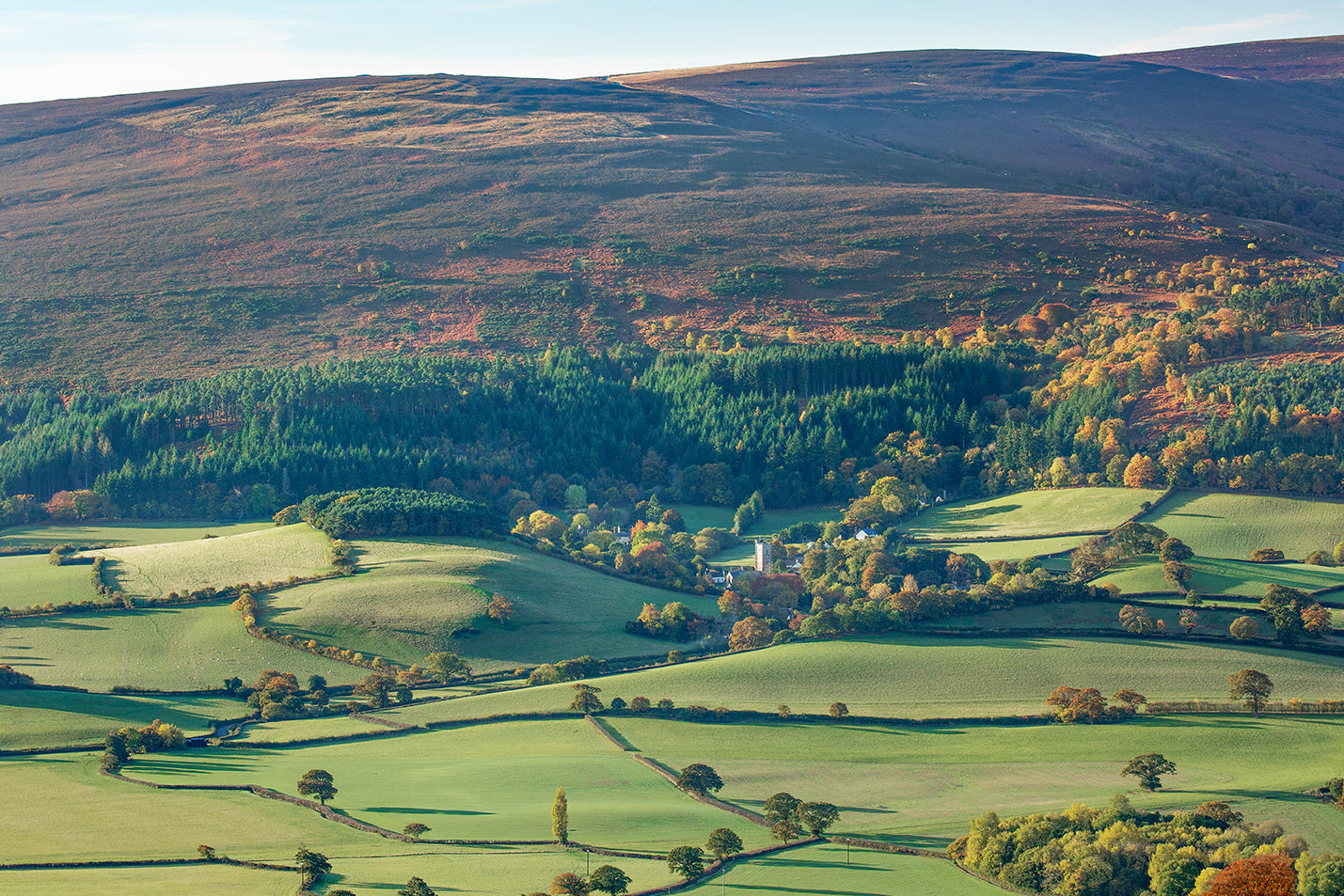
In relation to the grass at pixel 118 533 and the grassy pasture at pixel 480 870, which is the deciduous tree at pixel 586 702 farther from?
the grass at pixel 118 533

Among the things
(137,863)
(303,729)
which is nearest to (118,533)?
(303,729)

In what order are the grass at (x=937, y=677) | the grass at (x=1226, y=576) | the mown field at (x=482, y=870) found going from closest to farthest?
1. the mown field at (x=482, y=870)
2. the grass at (x=937, y=677)
3. the grass at (x=1226, y=576)

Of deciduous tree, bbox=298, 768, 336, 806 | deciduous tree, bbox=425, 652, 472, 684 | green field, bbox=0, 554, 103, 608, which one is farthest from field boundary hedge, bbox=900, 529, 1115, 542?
deciduous tree, bbox=298, 768, 336, 806

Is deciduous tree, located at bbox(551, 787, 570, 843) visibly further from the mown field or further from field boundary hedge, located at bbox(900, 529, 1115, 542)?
field boundary hedge, located at bbox(900, 529, 1115, 542)

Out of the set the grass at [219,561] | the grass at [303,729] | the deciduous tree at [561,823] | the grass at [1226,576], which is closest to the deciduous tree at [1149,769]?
→ the deciduous tree at [561,823]

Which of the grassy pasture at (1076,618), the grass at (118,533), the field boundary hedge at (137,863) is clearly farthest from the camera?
the grass at (118,533)

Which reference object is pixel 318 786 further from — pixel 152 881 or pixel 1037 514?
pixel 1037 514
